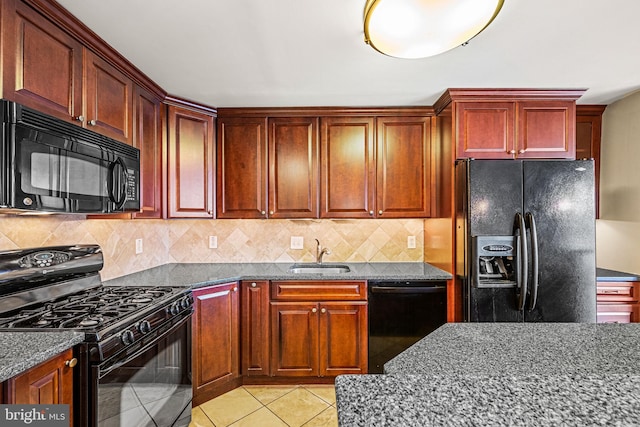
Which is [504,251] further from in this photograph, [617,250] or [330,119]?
[330,119]

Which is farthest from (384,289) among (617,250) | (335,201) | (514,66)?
(617,250)

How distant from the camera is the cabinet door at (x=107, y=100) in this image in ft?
5.47

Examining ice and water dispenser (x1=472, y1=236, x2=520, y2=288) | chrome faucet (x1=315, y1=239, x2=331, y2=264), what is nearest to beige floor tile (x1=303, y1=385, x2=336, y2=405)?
chrome faucet (x1=315, y1=239, x2=331, y2=264)

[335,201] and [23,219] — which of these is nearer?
[23,219]

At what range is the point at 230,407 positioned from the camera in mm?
2215

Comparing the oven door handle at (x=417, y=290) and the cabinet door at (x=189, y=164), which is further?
the cabinet door at (x=189, y=164)

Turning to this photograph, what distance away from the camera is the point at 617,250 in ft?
8.48

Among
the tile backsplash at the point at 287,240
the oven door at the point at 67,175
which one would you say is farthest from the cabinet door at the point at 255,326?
the oven door at the point at 67,175

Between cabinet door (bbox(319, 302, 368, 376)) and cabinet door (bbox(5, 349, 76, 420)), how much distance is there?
Answer: 154 cm

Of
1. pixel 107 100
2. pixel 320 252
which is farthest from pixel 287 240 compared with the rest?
pixel 107 100

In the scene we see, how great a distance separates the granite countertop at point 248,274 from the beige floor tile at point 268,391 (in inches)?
33.5

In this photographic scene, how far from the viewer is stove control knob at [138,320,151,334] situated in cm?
146

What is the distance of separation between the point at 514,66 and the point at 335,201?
1526mm

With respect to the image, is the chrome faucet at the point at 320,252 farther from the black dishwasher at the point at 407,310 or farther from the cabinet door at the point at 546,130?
the cabinet door at the point at 546,130
